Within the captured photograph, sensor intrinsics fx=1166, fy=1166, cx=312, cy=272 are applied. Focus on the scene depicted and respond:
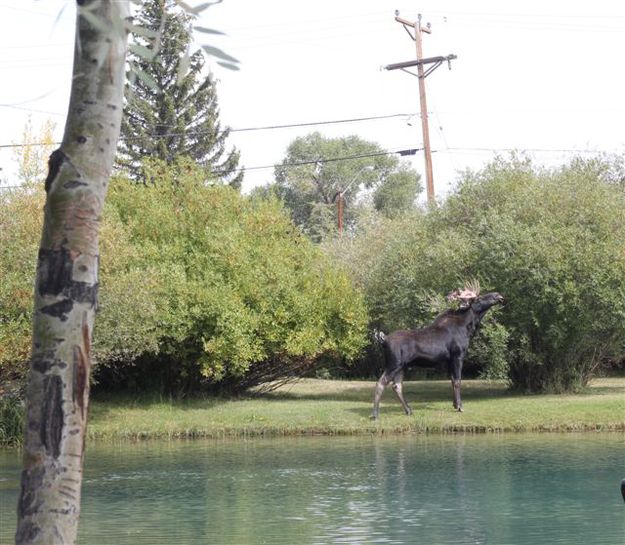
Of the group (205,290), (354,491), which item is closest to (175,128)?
(205,290)

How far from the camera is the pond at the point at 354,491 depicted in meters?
12.3

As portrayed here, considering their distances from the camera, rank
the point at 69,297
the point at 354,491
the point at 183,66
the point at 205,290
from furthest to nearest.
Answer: the point at 205,290, the point at 354,491, the point at 69,297, the point at 183,66

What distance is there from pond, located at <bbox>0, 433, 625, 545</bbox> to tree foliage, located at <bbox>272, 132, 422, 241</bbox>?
55.2 metres

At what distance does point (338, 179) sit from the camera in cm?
8256

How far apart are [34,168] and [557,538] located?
17.5 meters

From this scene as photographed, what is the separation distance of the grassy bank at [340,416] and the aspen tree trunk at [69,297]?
59.9ft

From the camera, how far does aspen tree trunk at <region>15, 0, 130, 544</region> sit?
445cm

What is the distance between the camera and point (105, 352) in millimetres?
22062

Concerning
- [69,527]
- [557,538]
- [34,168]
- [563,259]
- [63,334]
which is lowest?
[557,538]

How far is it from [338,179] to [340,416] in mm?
59697

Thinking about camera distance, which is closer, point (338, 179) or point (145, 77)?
point (145, 77)

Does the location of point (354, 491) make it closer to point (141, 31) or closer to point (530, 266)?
point (530, 266)

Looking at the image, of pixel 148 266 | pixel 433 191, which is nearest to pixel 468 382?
pixel 433 191

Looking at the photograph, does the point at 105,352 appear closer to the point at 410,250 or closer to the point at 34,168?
the point at 34,168
